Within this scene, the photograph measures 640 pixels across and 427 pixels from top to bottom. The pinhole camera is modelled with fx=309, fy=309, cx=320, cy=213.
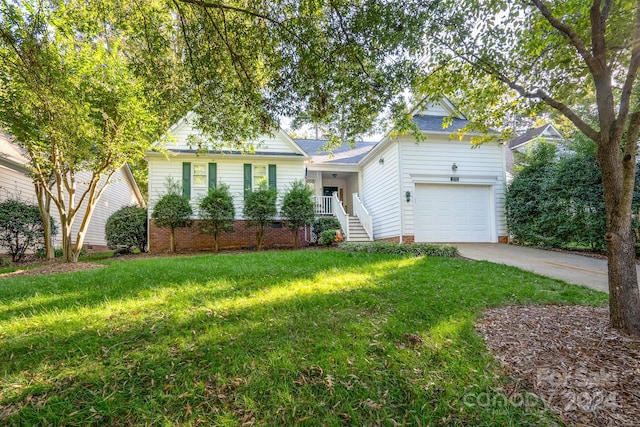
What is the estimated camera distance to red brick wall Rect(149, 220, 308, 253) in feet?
38.5

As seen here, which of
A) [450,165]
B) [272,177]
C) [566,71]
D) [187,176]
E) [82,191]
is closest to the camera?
[566,71]

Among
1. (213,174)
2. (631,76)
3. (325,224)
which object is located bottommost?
(325,224)

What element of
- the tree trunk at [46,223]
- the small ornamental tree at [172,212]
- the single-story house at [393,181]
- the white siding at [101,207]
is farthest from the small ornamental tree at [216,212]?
the white siding at [101,207]

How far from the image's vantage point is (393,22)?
3.99m

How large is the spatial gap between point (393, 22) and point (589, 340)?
13.7ft

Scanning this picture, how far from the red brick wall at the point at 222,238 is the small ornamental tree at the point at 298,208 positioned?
1283 mm

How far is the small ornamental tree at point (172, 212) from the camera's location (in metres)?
10.4

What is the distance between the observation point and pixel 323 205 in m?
14.1

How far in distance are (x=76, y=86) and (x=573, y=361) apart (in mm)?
8947

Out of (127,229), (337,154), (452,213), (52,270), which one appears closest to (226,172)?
(127,229)

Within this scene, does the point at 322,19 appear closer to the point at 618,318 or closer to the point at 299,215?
the point at 618,318

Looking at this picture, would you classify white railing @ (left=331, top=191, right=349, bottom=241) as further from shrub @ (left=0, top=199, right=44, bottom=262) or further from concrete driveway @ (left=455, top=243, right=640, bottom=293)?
shrub @ (left=0, top=199, right=44, bottom=262)

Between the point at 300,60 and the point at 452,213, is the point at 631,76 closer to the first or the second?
the point at 300,60

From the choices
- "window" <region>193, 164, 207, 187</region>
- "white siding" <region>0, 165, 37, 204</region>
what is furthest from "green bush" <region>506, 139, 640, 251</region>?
"white siding" <region>0, 165, 37, 204</region>
